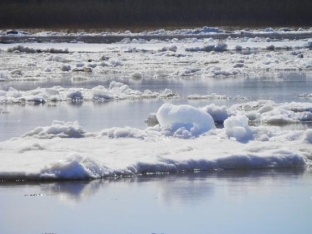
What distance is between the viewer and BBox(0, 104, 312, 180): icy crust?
25.9 feet

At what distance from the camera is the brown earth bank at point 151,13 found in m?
73.9

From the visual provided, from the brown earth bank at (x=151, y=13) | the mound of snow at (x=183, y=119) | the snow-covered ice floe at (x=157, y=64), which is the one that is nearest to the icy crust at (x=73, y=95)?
the snow-covered ice floe at (x=157, y=64)

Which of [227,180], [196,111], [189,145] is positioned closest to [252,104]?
[196,111]

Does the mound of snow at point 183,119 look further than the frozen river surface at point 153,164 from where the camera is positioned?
Yes

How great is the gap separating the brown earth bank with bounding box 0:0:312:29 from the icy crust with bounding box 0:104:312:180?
62285 mm

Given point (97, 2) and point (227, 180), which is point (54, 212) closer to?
point (227, 180)

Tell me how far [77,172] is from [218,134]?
84.7 inches

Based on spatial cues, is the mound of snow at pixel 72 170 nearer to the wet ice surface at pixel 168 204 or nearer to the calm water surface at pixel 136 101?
the wet ice surface at pixel 168 204

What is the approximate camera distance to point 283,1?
7750cm

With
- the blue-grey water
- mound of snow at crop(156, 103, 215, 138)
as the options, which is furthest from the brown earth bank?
the blue-grey water

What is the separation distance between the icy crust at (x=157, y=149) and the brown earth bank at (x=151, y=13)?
6228 cm

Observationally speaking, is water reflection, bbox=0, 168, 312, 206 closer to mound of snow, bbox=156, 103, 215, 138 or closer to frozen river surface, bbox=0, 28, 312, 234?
frozen river surface, bbox=0, 28, 312, 234

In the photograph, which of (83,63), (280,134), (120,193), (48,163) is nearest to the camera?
(120,193)

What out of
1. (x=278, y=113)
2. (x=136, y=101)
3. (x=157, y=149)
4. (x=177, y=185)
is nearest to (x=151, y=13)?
(x=136, y=101)
